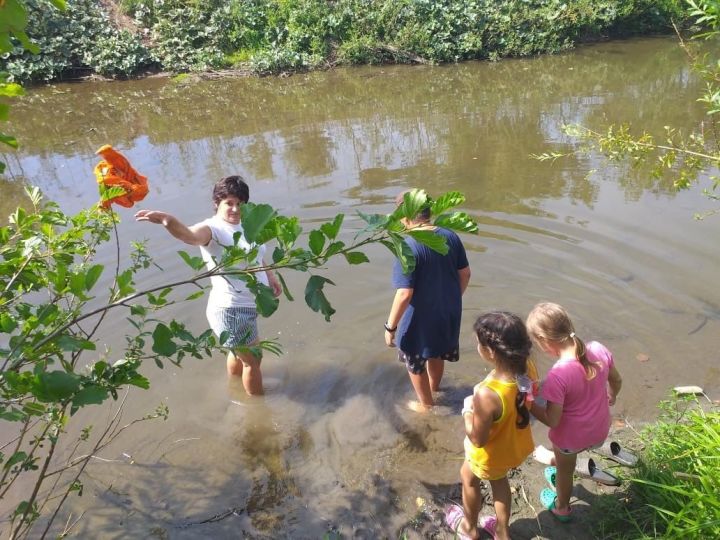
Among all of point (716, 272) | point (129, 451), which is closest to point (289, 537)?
point (129, 451)

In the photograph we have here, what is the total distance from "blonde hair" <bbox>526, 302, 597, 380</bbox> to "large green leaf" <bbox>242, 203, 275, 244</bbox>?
1505mm

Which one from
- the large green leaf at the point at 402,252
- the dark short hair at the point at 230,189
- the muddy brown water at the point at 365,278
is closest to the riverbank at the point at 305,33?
the muddy brown water at the point at 365,278

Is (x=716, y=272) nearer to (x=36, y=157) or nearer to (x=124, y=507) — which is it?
(x=124, y=507)

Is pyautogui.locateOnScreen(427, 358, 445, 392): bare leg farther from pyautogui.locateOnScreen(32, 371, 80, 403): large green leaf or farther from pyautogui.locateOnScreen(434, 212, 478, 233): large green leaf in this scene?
pyautogui.locateOnScreen(32, 371, 80, 403): large green leaf

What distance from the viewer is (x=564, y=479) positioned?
278cm

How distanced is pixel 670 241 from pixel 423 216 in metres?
3.99

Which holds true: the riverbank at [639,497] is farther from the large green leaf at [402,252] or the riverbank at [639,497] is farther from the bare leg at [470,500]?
the large green leaf at [402,252]

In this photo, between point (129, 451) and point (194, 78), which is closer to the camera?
point (129, 451)

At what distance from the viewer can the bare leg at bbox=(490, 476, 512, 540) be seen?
8.72 feet

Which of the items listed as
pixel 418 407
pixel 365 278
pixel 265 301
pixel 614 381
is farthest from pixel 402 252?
pixel 365 278

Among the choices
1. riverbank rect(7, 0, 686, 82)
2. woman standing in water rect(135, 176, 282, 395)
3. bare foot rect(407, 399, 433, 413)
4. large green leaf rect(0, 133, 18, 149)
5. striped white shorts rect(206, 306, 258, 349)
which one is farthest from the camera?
riverbank rect(7, 0, 686, 82)

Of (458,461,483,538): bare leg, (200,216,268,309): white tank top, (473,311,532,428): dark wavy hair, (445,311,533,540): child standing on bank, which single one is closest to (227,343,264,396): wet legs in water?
A: (200,216,268,309): white tank top

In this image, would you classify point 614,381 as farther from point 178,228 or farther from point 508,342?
point 178,228

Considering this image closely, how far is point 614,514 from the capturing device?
2725 mm
